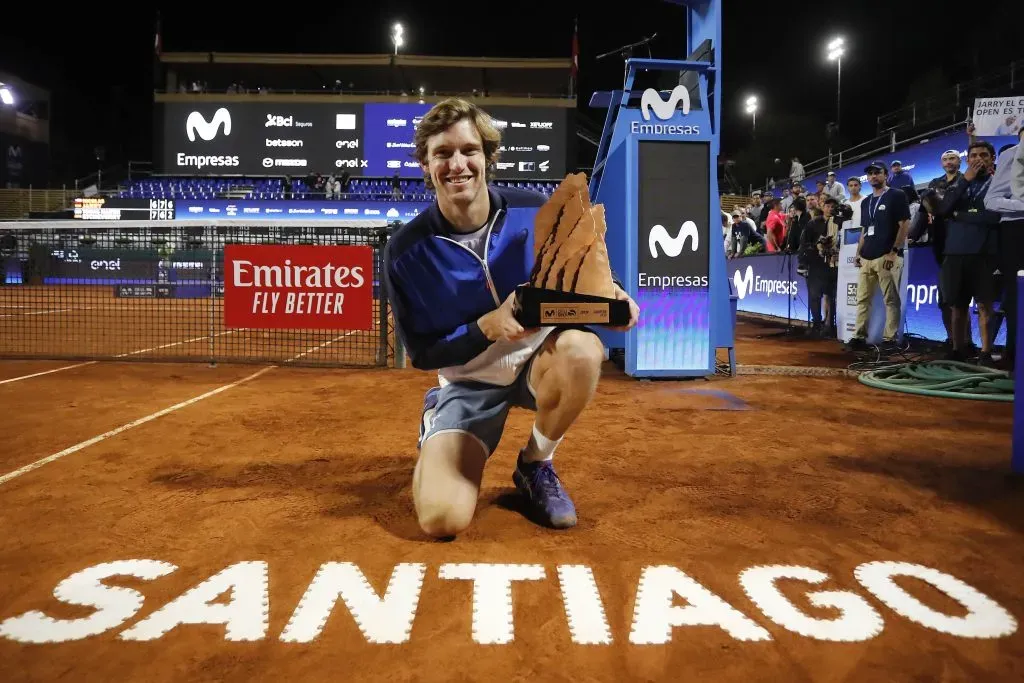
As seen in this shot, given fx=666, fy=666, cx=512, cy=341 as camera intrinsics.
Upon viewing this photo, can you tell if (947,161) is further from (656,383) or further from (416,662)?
(416,662)

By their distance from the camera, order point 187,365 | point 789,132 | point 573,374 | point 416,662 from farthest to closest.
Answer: point 789,132
point 187,365
point 573,374
point 416,662

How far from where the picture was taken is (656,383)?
6.89 metres

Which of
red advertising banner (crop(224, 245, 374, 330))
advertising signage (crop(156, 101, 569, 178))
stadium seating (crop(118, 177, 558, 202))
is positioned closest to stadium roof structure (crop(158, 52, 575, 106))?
advertising signage (crop(156, 101, 569, 178))

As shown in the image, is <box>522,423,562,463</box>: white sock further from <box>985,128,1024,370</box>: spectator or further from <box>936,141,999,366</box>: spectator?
<box>936,141,999,366</box>: spectator

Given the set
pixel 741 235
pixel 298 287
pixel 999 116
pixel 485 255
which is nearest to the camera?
pixel 485 255

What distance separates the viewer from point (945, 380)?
6418 millimetres

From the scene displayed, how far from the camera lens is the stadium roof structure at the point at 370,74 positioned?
32719mm

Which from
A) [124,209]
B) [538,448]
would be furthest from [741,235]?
[124,209]

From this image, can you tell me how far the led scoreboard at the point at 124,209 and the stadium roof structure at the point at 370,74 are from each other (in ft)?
27.3

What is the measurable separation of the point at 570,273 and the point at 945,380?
219 inches

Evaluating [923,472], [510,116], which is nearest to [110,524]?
[923,472]

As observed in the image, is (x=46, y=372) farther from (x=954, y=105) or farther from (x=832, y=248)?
(x=954, y=105)

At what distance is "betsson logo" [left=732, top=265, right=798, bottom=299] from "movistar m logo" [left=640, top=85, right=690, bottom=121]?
7725mm

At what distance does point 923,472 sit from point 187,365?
25.6 ft
